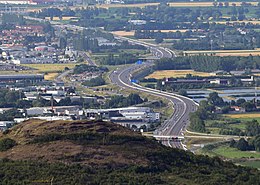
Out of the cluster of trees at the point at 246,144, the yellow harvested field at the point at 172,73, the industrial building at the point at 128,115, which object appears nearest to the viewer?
the cluster of trees at the point at 246,144

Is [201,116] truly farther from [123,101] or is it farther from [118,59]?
[118,59]

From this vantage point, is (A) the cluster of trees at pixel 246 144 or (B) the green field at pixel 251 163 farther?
(A) the cluster of trees at pixel 246 144

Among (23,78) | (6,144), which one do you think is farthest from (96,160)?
(23,78)

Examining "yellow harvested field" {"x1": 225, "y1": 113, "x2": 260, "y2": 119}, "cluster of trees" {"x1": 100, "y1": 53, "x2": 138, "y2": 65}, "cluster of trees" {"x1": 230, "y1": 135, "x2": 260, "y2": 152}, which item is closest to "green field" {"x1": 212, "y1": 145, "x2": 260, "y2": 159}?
"cluster of trees" {"x1": 230, "y1": 135, "x2": 260, "y2": 152}

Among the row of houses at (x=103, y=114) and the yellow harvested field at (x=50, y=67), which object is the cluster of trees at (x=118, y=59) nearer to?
the yellow harvested field at (x=50, y=67)

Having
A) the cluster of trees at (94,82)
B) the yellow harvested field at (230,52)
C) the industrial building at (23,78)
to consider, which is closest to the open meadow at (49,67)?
the industrial building at (23,78)

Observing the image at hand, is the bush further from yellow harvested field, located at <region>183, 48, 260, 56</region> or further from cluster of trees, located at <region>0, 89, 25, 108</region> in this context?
yellow harvested field, located at <region>183, 48, 260, 56</region>
